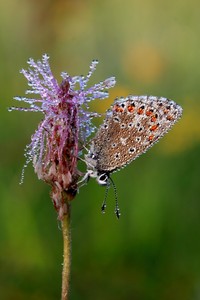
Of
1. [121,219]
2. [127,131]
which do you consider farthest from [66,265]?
[121,219]

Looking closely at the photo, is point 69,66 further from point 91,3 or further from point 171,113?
point 171,113

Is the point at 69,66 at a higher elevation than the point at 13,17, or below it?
below

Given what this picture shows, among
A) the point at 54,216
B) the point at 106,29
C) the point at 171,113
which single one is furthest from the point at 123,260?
the point at 106,29

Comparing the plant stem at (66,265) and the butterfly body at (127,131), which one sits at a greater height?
the butterfly body at (127,131)

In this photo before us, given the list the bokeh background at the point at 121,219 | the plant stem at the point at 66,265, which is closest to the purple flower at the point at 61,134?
the plant stem at the point at 66,265

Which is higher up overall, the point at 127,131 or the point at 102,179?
the point at 127,131

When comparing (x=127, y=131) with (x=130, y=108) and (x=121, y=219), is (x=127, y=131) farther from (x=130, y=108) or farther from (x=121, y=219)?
(x=121, y=219)

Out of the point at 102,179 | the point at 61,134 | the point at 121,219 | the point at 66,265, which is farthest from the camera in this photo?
the point at 121,219

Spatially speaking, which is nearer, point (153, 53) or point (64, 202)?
point (64, 202)

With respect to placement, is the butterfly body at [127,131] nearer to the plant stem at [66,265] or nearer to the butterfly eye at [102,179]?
the butterfly eye at [102,179]
